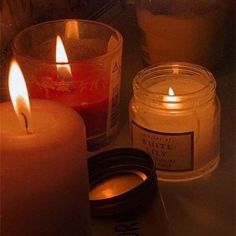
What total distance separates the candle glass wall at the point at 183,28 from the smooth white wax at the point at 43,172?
12.1 inches

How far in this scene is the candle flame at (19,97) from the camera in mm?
299

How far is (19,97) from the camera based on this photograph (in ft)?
1.02

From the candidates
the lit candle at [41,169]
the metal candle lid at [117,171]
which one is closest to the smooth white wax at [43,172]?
the lit candle at [41,169]

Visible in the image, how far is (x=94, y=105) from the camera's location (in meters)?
0.51

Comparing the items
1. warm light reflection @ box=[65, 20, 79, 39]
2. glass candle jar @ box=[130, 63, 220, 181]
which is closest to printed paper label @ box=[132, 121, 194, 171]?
glass candle jar @ box=[130, 63, 220, 181]

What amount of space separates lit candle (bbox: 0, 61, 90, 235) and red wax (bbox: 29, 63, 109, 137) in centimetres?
17

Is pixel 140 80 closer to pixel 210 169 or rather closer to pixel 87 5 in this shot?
pixel 210 169

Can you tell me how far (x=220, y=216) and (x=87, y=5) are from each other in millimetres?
385

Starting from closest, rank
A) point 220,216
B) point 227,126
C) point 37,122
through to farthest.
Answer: point 37,122
point 220,216
point 227,126

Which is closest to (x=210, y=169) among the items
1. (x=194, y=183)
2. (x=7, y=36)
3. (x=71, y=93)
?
(x=194, y=183)

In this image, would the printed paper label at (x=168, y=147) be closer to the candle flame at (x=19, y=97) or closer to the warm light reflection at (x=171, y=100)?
the warm light reflection at (x=171, y=100)

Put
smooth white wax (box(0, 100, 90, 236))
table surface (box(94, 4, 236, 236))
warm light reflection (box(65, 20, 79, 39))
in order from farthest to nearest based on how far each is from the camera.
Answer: warm light reflection (box(65, 20, 79, 39)) < table surface (box(94, 4, 236, 236)) < smooth white wax (box(0, 100, 90, 236))

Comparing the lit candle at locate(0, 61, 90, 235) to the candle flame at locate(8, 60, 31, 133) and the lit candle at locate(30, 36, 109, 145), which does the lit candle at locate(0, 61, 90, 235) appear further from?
the lit candle at locate(30, 36, 109, 145)

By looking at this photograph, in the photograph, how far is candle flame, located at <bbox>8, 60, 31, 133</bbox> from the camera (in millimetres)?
299
